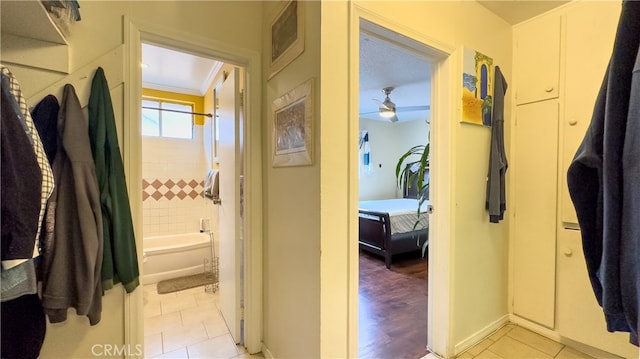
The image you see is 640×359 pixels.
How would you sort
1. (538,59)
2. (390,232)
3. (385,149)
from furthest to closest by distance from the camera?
1. (385,149)
2. (390,232)
3. (538,59)

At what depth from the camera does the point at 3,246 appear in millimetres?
623

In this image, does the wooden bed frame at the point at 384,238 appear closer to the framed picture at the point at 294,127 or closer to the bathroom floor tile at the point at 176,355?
the framed picture at the point at 294,127

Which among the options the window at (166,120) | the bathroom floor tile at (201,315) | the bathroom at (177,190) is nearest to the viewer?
the bathroom floor tile at (201,315)

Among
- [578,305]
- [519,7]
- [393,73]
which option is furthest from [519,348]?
[393,73]

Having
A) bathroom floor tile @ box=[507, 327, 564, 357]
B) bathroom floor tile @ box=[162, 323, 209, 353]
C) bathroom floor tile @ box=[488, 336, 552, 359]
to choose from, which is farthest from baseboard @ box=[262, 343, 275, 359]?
bathroom floor tile @ box=[507, 327, 564, 357]

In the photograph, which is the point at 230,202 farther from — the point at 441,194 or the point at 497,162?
the point at 497,162

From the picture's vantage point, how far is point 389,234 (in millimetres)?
3426

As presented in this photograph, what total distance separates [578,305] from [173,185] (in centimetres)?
436

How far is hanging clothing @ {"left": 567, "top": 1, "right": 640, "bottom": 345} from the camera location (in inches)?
21.0

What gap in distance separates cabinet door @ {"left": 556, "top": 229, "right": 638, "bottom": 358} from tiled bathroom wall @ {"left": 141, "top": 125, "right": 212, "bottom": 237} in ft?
12.6

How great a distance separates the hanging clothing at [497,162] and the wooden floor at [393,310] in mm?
1074

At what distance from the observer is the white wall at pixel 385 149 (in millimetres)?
6082

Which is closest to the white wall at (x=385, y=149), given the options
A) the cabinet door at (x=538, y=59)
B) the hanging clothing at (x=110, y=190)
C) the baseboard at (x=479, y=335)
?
the cabinet door at (x=538, y=59)

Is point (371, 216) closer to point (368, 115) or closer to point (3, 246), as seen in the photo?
point (368, 115)
